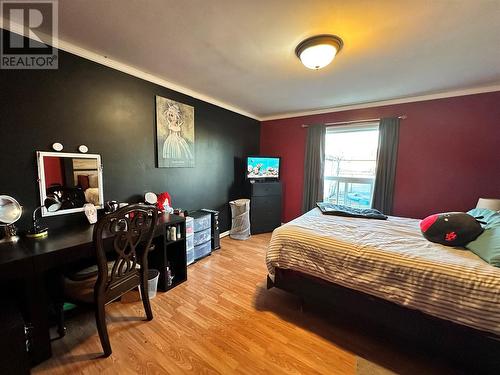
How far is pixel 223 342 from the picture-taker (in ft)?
5.03

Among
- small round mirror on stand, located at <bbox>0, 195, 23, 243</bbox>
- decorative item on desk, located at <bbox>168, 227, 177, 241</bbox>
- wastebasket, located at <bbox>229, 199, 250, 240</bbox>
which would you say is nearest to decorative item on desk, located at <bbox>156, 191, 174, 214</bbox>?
decorative item on desk, located at <bbox>168, 227, 177, 241</bbox>

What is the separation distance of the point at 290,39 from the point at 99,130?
2.03 m

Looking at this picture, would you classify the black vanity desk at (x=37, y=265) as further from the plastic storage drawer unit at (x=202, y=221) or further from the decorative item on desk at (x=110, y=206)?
the plastic storage drawer unit at (x=202, y=221)

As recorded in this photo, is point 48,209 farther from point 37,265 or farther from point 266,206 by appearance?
point 266,206

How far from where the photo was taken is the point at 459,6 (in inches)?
52.2

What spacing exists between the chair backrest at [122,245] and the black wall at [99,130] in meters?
0.82

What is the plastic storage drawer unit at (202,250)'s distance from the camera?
2.80 m

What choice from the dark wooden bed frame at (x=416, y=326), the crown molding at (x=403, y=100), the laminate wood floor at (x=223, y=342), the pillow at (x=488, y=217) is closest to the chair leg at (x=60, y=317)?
the laminate wood floor at (x=223, y=342)

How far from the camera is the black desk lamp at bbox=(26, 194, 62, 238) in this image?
5.10ft

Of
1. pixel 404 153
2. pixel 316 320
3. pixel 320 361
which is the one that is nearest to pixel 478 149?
pixel 404 153

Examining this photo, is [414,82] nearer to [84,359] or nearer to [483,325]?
[483,325]

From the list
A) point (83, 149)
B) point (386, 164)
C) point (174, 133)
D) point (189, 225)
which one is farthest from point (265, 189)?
point (83, 149)

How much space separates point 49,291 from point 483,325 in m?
3.15

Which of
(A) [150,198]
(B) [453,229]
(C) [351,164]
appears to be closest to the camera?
(B) [453,229]
